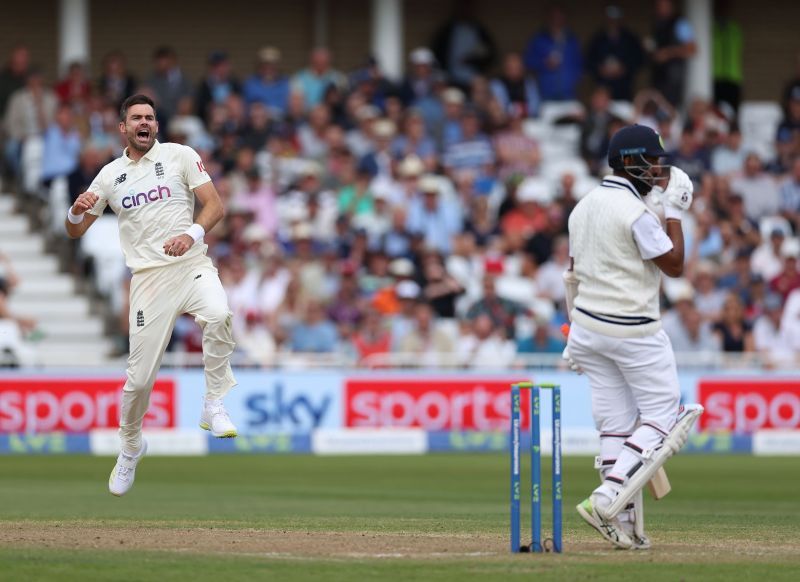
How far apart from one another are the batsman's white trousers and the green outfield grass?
668 mm

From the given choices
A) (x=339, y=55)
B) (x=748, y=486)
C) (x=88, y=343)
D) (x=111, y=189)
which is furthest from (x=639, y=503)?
(x=339, y=55)

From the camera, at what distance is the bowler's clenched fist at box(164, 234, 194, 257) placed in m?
8.88

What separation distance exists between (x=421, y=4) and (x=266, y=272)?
7524 millimetres

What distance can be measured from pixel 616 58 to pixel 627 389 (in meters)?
15.3

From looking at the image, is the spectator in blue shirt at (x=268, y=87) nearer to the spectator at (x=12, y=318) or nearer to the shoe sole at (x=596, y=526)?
the spectator at (x=12, y=318)

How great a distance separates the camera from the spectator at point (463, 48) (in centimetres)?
2320

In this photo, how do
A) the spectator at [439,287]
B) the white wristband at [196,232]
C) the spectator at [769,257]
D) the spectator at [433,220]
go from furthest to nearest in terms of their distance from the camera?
the spectator at [433,220]
the spectator at [769,257]
the spectator at [439,287]
the white wristband at [196,232]

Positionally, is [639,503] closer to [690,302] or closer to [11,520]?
[11,520]

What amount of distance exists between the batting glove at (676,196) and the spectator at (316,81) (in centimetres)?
1355

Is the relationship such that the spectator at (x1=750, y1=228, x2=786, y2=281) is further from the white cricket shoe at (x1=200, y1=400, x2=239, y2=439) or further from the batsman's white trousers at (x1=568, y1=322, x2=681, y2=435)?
the batsman's white trousers at (x1=568, y1=322, x2=681, y2=435)

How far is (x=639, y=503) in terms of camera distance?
26.7 feet

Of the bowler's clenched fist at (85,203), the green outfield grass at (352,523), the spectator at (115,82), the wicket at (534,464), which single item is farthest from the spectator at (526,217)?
the wicket at (534,464)

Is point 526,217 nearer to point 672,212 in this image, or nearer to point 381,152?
point 381,152

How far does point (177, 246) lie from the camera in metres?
8.89
